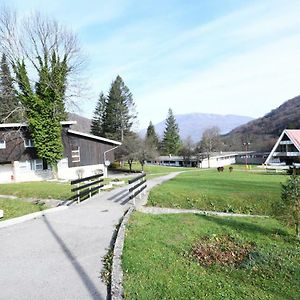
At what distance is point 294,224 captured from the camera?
9867mm

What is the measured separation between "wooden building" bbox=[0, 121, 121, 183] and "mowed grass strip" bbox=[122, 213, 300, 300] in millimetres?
24129

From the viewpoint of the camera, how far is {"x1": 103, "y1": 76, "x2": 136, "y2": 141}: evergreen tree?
6869 cm

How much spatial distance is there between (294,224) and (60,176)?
28.3 meters

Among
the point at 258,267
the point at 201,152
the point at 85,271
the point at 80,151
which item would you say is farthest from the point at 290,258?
the point at 201,152

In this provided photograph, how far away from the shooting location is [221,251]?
828 centimetres

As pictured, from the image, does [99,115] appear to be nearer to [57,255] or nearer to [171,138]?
[171,138]

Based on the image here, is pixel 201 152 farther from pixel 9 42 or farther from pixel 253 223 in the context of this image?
pixel 253 223

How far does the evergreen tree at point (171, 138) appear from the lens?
8750cm

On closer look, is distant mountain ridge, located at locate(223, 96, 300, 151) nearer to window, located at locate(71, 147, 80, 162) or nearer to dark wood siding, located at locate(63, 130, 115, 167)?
dark wood siding, located at locate(63, 130, 115, 167)

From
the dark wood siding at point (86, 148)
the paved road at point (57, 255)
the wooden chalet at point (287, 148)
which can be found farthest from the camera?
the wooden chalet at point (287, 148)

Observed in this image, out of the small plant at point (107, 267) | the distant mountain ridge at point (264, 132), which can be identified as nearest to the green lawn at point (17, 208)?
the small plant at point (107, 267)

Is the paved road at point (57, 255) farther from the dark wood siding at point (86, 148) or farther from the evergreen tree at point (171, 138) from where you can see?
the evergreen tree at point (171, 138)

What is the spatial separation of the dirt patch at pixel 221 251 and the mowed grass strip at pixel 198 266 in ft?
0.58

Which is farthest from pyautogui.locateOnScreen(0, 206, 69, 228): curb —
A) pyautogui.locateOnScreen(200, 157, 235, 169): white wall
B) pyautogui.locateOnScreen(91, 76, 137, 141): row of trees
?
pyautogui.locateOnScreen(200, 157, 235, 169): white wall
